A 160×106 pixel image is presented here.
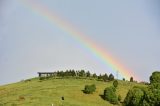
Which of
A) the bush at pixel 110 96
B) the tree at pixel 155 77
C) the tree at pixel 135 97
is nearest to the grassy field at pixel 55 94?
the bush at pixel 110 96

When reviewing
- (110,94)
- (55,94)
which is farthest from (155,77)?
(55,94)

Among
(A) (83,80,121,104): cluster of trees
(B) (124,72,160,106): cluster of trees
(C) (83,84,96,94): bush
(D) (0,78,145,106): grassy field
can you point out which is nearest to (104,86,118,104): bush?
(A) (83,80,121,104): cluster of trees

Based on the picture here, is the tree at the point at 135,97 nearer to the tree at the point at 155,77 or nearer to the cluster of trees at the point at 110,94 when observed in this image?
the tree at the point at 155,77

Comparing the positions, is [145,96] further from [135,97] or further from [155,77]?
[155,77]

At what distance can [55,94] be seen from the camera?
170750 mm

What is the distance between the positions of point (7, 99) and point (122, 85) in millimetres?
46632

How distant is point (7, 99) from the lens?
172 meters

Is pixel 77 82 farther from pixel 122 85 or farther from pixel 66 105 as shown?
pixel 66 105

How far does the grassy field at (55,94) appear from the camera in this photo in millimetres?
157875

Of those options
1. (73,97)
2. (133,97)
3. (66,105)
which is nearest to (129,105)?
(133,97)

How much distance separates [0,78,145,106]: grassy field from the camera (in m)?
158

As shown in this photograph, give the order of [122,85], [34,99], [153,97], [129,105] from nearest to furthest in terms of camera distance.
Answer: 1. [153,97]
2. [129,105]
3. [34,99]
4. [122,85]

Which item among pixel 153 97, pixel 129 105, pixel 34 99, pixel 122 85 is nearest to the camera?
pixel 153 97

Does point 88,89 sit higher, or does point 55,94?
point 88,89
